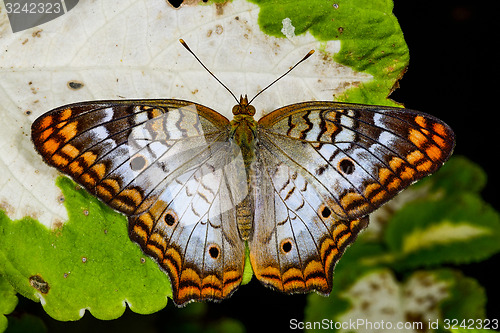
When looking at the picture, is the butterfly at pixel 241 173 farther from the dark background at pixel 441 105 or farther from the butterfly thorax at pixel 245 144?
the dark background at pixel 441 105

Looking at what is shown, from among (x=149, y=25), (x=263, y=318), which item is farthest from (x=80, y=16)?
(x=263, y=318)

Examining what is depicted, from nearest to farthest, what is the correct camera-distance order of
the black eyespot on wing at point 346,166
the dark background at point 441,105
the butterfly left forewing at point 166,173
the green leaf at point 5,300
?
the butterfly left forewing at point 166,173 < the black eyespot on wing at point 346,166 < the green leaf at point 5,300 < the dark background at point 441,105

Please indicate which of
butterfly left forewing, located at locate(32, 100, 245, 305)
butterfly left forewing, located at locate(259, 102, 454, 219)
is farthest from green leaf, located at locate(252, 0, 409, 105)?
butterfly left forewing, located at locate(32, 100, 245, 305)

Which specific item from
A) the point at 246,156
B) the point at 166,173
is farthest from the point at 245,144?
the point at 166,173

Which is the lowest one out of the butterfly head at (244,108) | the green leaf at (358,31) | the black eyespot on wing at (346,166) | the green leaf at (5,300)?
the green leaf at (5,300)

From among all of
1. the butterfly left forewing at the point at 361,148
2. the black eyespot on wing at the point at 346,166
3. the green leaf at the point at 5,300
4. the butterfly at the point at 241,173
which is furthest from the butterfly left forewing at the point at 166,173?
the green leaf at the point at 5,300

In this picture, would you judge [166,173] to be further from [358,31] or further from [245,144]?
[358,31]

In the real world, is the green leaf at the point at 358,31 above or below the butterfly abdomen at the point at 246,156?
above
